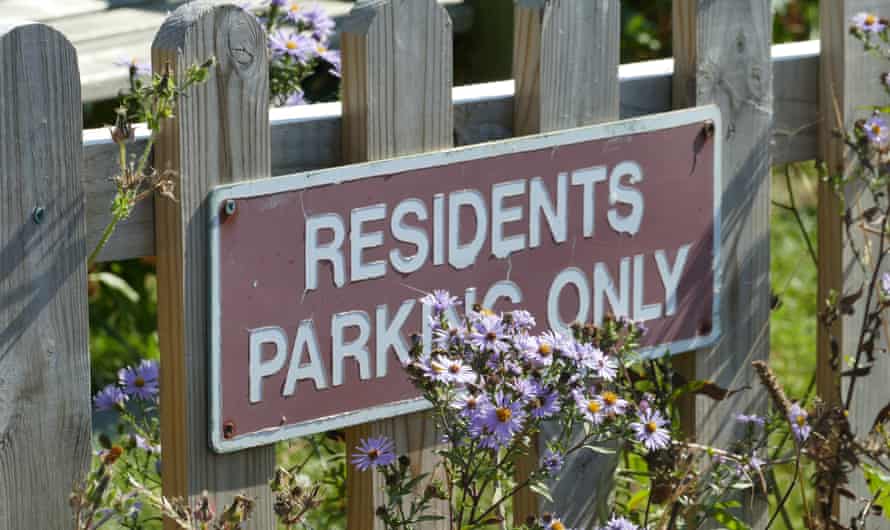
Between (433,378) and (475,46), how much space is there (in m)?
2.12

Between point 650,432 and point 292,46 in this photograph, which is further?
point 292,46

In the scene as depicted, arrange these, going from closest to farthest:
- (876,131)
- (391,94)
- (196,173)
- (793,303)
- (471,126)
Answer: (196,173) → (391,94) → (471,126) → (876,131) → (793,303)

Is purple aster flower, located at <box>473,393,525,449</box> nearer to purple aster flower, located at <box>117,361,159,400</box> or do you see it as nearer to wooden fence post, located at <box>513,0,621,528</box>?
wooden fence post, located at <box>513,0,621,528</box>

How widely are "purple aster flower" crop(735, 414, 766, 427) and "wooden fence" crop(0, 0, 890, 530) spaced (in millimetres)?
37

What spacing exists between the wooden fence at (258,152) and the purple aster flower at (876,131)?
0.55 ft

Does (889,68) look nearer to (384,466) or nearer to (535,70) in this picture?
(535,70)

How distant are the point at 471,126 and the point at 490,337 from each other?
50cm

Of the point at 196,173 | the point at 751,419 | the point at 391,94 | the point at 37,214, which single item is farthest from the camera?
the point at 751,419

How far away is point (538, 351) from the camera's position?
83.4 inches

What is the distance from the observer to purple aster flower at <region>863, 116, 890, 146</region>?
281cm

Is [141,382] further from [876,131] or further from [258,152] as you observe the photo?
[876,131]

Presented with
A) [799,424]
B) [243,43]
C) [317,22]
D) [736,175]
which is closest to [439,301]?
[243,43]

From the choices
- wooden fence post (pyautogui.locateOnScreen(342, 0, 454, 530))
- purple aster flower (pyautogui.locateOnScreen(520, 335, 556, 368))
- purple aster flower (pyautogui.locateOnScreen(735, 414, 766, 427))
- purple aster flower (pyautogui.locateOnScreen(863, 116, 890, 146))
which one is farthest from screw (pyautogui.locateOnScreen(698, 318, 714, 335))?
purple aster flower (pyautogui.locateOnScreen(520, 335, 556, 368))

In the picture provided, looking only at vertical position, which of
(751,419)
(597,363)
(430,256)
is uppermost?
(430,256)
